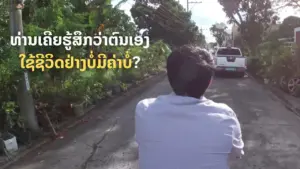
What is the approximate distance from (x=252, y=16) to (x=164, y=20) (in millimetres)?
15418

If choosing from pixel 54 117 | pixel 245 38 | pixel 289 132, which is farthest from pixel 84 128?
pixel 245 38

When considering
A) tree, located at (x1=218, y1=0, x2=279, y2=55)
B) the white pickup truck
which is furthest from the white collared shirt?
tree, located at (x1=218, y1=0, x2=279, y2=55)

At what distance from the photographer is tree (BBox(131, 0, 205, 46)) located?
4609 cm

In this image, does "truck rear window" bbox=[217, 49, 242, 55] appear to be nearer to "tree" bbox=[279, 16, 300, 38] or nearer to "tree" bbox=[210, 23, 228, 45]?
"tree" bbox=[279, 16, 300, 38]

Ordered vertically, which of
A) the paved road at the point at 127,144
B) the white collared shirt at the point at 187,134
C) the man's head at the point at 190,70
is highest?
the man's head at the point at 190,70

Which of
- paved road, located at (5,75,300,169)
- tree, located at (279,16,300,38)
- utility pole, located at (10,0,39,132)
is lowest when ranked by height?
paved road, located at (5,75,300,169)

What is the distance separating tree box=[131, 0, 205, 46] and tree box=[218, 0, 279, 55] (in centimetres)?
1180

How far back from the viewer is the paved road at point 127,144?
6047 millimetres

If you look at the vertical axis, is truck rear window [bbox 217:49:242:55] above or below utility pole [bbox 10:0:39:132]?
above

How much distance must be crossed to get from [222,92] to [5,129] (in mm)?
9842

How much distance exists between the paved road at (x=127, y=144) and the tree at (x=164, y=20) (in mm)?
35686

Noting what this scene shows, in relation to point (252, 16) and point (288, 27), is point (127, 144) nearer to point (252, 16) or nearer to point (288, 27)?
point (252, 16)

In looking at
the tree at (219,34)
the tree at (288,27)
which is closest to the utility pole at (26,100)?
the tree at (288,27)

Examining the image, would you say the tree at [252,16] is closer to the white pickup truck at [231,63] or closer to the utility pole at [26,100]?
the white pickup truck at [231,63]
